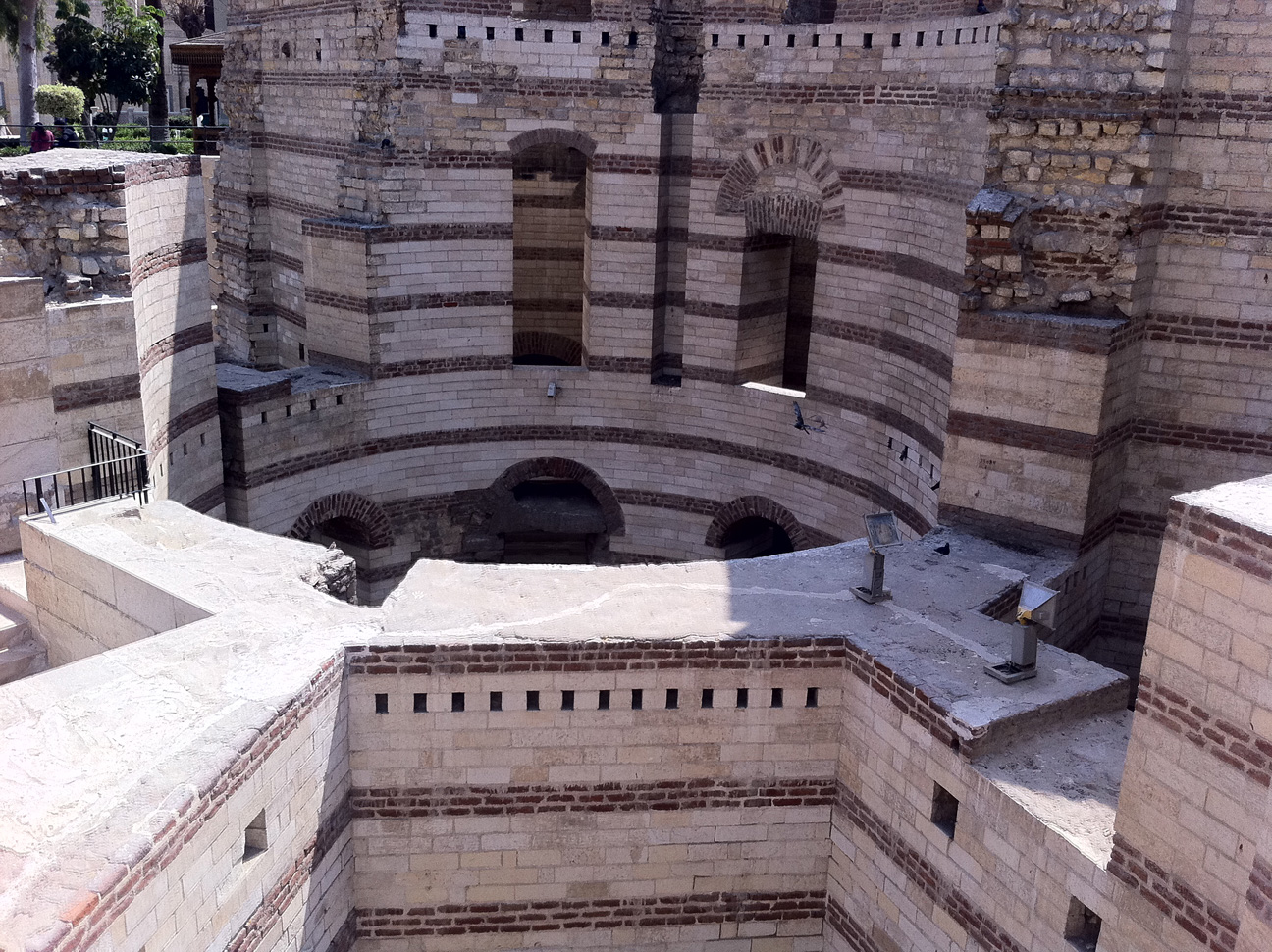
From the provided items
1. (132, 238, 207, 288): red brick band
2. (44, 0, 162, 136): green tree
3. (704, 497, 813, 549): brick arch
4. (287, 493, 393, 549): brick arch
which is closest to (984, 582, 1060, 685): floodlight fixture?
(704, 497, 813, 549): brick arch

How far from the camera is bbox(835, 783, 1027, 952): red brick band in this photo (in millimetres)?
7285

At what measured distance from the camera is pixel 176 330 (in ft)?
38.9

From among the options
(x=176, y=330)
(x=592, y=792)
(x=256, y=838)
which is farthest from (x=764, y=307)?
(x=256, y=838)

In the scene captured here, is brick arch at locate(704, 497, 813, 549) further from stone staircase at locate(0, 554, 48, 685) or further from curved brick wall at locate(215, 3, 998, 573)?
stone staircase at locate(0, 554, 48, 685)

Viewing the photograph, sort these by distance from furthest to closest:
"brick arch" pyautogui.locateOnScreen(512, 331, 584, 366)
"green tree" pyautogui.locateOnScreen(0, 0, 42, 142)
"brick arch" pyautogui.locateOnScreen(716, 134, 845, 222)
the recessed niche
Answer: "green tree" pyautogui.locateOnScreen(0, 0, 42, 142), "brick arch" pyautogui.locateOnScreen(512, 331, 584, 366), "brick arch" pyautogui.locateOnScreen(716, 134, 845, 222), the recessed niche

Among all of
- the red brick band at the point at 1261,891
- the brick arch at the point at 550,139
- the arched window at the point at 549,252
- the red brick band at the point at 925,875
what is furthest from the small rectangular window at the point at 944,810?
the arched window at the point at 549,252

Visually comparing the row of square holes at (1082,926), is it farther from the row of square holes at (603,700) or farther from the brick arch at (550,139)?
the brick arch at (550,139)

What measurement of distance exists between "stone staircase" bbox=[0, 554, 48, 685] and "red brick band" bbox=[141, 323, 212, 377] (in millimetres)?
2343

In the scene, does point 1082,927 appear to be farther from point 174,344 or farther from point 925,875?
point 174,344

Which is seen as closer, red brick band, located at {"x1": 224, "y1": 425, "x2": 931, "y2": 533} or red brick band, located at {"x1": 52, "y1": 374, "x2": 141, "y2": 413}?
red brick band, located at {"x1": 52, "y1": 374, "x2": 141, "y2": 413}

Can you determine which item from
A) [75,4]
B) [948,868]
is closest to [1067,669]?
[948,868]

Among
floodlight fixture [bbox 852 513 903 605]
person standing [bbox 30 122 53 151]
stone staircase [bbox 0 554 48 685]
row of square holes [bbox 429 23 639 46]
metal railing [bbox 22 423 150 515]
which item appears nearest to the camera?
floodlight fixture [bbox 852 513 903 605]

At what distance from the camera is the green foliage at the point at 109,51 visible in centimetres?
2953

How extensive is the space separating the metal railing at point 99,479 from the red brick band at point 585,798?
3.61m
